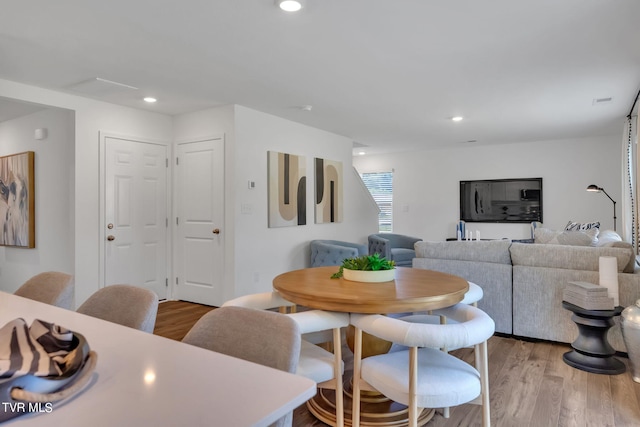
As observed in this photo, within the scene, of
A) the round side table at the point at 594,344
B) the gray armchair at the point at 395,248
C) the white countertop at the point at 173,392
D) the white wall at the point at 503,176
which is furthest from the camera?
the white wall at the point at 503,176

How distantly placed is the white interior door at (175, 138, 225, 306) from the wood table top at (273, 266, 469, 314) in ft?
7.69

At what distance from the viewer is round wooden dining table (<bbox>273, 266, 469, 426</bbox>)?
1888 mm

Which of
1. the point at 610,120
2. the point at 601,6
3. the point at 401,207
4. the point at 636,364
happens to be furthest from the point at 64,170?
the point at 610,120

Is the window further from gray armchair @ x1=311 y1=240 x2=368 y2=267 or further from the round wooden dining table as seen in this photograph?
the round wooden dining table

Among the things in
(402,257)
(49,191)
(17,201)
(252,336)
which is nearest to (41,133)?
(49,191)

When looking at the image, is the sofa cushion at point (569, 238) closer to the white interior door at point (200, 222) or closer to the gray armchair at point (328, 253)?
the gray armchair at point (328, 253)

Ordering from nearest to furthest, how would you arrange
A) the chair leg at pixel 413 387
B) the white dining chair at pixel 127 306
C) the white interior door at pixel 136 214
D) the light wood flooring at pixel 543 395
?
the white dining chair at pixel 127 306 → the chair leg at pixel 413 387 → the light wood flooring at pixel 543 395 → the white interior door at pixel 136 214

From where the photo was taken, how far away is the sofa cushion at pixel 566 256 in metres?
3.09

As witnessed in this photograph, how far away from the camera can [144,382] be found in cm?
80

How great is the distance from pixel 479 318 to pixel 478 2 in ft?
5.88

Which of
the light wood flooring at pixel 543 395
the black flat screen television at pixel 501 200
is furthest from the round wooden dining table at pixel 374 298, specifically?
the black flat screen television at pixel 501 200

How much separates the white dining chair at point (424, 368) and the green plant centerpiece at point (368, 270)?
1.38ft

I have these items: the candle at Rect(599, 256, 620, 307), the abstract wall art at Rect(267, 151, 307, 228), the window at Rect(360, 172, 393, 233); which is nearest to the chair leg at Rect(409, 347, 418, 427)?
the candle at Rect(599, 256, 620, 307)

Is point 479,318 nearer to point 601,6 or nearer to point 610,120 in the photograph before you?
point 601,6
